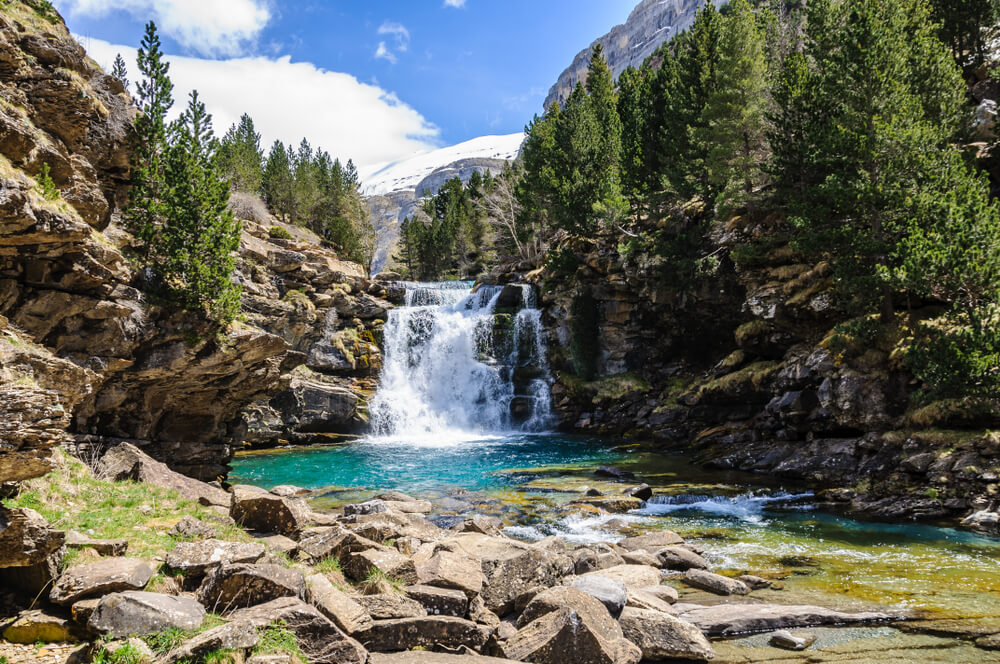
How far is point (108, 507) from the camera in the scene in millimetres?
9672

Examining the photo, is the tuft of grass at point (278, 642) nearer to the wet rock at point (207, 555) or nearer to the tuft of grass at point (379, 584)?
the wet rock at point (207, 555)

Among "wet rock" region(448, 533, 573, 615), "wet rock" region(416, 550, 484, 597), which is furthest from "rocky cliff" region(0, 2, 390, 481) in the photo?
"wet rock" region(448, 533, 573, 615)

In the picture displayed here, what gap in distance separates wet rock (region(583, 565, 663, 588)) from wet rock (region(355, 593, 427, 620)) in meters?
3.85

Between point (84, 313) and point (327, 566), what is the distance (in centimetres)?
1196

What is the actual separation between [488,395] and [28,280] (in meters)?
31.6

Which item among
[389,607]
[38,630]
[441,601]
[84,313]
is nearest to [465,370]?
[84,313]

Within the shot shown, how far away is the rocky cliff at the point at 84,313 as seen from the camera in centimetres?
1098

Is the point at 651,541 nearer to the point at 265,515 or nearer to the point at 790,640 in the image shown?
the point at 790,640

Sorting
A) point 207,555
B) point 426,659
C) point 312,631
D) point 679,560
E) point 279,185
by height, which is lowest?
point 679,560

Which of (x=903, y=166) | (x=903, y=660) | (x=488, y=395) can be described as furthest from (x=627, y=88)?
(x=903, y=660)

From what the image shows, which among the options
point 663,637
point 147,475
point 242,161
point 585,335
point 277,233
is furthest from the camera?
point 242,161

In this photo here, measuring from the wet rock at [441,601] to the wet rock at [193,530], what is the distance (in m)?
3.67

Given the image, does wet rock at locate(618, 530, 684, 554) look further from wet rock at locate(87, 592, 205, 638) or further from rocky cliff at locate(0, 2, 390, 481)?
rocky cliff at locate(0, 2, 390, 481)

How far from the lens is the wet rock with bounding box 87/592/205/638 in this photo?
5.31 meters
